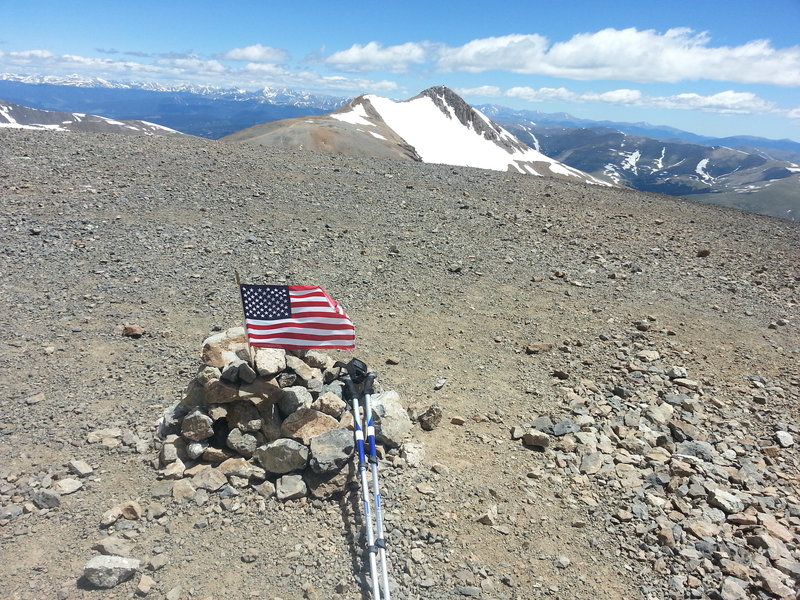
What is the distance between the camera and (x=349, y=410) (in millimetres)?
7402

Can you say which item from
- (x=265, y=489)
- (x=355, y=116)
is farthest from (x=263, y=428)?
(x=355, y=116)

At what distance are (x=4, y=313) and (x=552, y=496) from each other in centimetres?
1168

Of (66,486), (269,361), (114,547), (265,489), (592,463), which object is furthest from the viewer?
(592,463)

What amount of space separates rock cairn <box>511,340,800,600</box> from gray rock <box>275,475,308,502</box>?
Result: 3.40 m

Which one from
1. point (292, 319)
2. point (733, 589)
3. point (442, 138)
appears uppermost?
point (442, 138)

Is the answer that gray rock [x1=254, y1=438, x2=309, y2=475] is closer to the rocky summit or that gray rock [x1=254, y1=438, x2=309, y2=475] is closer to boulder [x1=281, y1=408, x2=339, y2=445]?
the rocky summit

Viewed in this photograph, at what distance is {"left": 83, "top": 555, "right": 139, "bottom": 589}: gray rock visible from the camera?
502 cm

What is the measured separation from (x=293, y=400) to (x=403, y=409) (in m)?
2.01

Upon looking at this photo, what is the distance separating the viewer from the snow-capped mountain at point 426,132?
214 ft

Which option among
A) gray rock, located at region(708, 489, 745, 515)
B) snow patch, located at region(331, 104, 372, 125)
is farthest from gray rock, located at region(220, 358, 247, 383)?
snow patch, located at region(331, 104, 372, 125)

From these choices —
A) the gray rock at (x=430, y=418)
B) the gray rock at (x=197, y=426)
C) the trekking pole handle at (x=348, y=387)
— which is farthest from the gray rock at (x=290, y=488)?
the gray rock at (x=430, y=418)

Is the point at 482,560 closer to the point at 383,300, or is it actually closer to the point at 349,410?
the point at 349,410

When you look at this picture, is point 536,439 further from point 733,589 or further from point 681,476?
point 733,589

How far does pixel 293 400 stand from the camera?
683cm
